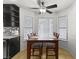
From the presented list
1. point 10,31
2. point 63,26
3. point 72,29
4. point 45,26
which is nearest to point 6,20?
point 10,31

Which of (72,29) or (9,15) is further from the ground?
(9,15)

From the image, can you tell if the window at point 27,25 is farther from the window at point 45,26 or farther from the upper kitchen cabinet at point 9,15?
the upper kitchen cabinet at point 9,15

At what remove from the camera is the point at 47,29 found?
7.09 m

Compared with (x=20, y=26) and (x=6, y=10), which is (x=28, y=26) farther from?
(x=6, y=10)

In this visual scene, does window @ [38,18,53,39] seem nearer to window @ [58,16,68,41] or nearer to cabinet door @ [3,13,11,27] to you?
window @ [58,16,68,41]

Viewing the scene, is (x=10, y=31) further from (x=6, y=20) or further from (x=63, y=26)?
(x=63, y=26)

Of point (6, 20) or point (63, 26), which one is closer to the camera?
point (6, 20)

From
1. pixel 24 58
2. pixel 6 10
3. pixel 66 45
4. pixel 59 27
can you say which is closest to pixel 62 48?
pixel 66 45

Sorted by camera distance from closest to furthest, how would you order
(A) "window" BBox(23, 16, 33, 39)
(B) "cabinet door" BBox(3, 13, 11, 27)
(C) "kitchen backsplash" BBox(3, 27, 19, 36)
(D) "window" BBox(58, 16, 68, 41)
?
1. (B) "cabinet door" BBox(3, 13, 11, 27)
2. (C) "kitchen backsplash" BBox(3, 27, 19, 36)
3. (D) "window" BBox(58, 16, 68, 41)
4. (A) "window" BBox(23, 16, 33, 39)

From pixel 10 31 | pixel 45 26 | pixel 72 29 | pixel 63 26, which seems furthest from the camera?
pixel 45 26

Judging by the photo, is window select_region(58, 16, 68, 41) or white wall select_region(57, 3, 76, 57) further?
window select_region(58, 16, 68, 41)

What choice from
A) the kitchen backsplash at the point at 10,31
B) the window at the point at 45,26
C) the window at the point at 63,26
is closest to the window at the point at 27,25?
the window at the point at 45,26

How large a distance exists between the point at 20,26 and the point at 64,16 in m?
2.31

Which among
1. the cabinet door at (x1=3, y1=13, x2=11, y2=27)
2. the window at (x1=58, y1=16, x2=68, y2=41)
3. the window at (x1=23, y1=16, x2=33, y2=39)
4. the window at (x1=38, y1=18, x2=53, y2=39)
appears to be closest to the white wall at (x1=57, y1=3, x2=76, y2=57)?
the window at (x1=58, y1=16, x2=68, y2=41)
